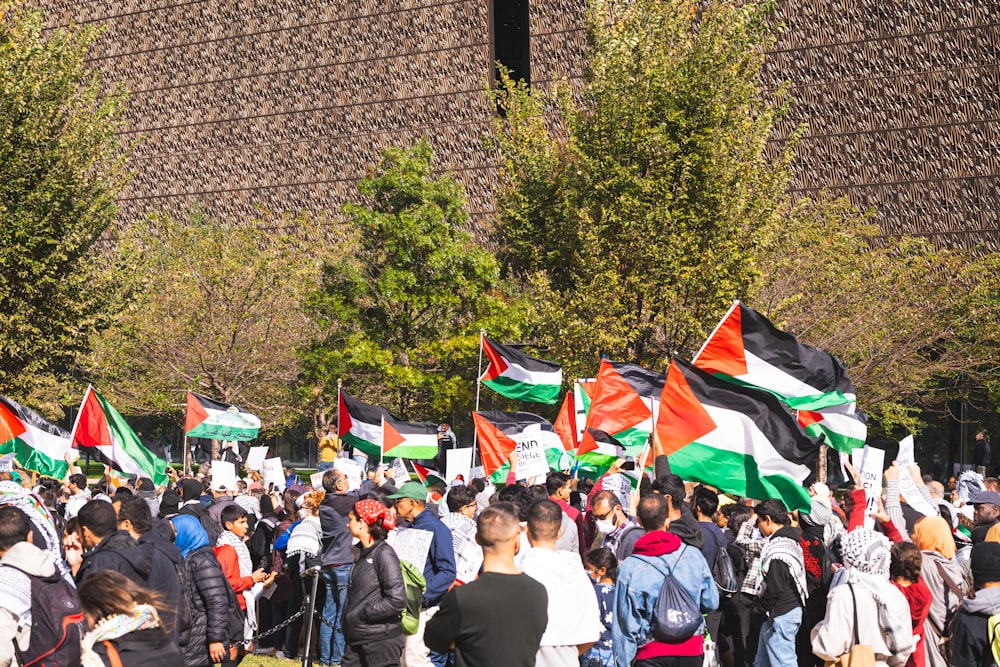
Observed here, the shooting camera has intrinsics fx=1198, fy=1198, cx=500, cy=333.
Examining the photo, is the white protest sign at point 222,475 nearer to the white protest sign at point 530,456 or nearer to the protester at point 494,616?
the white protest sign at point 530,456

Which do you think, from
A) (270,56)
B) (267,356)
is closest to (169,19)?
(270,56)

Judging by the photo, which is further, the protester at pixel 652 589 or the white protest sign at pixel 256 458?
the white protest sign at pixel 256 458

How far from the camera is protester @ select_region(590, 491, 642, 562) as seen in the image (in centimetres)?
964

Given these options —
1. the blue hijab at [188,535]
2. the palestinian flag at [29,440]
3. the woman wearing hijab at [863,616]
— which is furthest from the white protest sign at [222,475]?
the woman wearing hijab at [863,616]

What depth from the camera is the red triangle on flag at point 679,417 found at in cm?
1034

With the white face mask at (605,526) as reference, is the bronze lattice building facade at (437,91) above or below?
above

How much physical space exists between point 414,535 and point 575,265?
16.6 meters

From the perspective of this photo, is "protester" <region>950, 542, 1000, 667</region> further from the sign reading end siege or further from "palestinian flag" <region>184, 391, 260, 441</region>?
"palestinian flag" <region>184, 391, 260, 441</region>

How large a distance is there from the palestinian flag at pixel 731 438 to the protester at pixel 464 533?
1.78m

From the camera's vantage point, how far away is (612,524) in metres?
10.1

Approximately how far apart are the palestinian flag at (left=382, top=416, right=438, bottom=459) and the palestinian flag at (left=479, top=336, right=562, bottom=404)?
52.6 inches

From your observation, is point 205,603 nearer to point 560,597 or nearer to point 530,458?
point 560,597

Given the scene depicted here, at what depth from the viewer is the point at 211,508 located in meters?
12.7

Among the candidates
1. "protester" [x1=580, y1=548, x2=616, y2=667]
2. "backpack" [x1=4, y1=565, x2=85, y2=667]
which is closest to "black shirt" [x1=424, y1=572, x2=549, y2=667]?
"backpack" [x1=4, y1=565, x2=85, y2=667]
